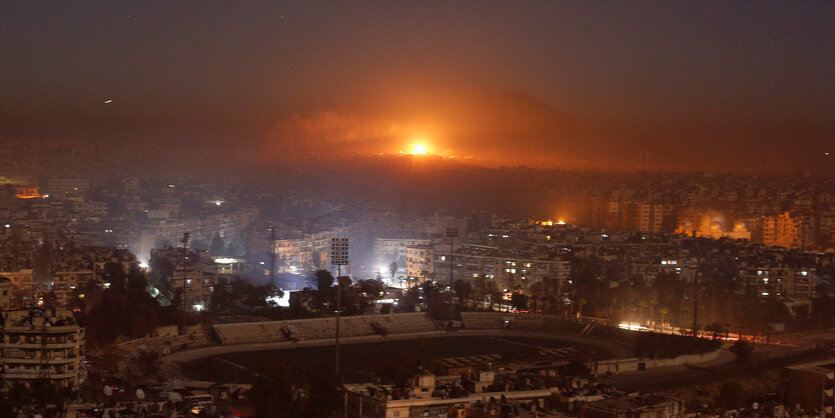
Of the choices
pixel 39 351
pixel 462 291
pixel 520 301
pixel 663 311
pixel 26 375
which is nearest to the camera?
pixel 26 375

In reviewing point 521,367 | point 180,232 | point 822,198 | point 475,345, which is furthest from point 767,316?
point 180,232

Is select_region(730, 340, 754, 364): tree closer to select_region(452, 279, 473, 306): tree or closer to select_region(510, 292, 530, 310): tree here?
select_region(510, 292, 530, 310): tree

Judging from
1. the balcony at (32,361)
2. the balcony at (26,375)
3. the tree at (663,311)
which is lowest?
the tree at (663,311)

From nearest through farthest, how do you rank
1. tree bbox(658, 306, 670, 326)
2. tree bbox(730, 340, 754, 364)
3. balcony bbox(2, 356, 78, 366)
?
balcony bbox(2, 356, 78, 366) → tree bbox(730, 340, 754, 364) → tree bbox(658, 306, 670, 326)

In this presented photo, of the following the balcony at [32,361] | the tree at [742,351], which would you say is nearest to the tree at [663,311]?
the tree at [742,351]

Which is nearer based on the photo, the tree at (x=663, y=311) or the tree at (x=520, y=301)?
the tree at (x=663, y=311)

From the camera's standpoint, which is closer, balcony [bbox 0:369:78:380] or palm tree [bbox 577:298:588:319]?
balcony [bbox 0:369:78:380]

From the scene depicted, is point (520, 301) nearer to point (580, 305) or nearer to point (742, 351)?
point (580, 305)

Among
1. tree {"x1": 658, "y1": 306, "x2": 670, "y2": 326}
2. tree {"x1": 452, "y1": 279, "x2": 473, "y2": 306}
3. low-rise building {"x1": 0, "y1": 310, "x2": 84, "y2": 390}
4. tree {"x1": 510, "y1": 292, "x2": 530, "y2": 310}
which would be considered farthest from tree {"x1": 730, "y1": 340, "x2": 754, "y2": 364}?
low-rise building {"x1": 0, "y1": 310, "x2": 84, "y2": 390}

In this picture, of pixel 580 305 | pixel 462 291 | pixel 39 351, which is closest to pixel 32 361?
pixel 39 351

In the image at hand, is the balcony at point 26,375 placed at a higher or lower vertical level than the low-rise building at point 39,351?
lower

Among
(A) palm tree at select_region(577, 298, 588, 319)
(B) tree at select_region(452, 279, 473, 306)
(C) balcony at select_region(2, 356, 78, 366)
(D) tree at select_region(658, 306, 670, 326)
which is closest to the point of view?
(C) balcony at select_region(2, 356, 78, 366)

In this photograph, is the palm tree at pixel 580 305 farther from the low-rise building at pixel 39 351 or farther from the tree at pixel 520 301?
the low-rise building at pixel 39 351

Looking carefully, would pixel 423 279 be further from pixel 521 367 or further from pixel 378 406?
pixel 378 406
